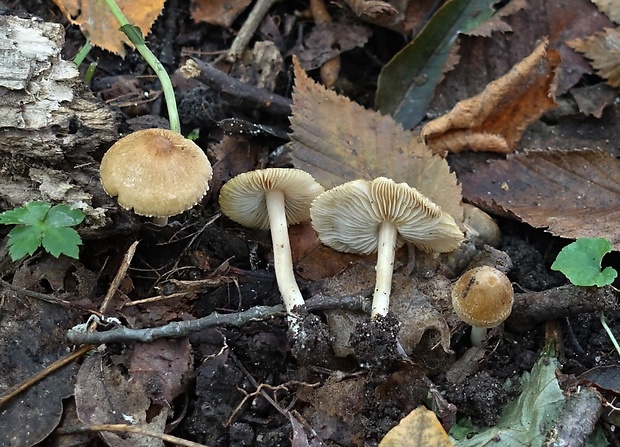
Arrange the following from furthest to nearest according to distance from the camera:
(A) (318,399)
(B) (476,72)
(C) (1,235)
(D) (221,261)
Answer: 1. (B) (476,72)
2. (D) (221,261)
3. (C) (1,235)
4. (A) (318,399)

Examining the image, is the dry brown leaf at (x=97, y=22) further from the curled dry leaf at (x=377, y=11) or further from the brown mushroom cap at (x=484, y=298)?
the brown mushroom cap at (x=484, y=298)

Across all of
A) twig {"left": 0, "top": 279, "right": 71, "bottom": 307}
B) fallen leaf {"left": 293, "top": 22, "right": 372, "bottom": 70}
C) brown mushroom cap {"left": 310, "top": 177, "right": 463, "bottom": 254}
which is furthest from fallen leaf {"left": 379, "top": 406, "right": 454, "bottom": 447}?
fallen leaf {"left": 293, "top": 22, "right": 372, "bottom": 70}

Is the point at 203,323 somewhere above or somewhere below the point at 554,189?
below

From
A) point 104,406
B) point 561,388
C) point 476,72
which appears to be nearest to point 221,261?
point 104,406

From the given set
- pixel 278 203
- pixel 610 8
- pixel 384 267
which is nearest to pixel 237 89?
pixel 278 203

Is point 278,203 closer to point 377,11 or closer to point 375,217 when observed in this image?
point 375,217

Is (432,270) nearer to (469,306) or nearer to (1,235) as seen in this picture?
(469,306)
